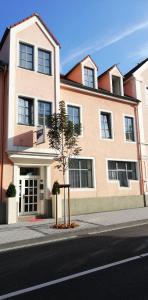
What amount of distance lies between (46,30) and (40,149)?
7330 mm

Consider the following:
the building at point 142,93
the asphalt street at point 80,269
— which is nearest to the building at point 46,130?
the building at point 142,93

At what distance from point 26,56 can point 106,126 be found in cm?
681

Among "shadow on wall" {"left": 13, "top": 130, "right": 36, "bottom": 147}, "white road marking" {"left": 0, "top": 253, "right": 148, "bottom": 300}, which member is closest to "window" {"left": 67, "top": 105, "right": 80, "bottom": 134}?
"shadow on wall" {"left": 13, "top": 130, "right": 36, "bottom": 147}

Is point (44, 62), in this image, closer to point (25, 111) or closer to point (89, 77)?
point (25, 111)

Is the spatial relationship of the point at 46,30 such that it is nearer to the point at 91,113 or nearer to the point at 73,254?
the point at 91,113

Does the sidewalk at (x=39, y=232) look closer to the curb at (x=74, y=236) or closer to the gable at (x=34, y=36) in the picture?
the curb at (x=74, y=236)

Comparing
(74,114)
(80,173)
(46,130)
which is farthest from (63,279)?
(74,114)

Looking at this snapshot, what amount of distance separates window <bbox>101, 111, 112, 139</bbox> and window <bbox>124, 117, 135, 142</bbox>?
1.48 metres

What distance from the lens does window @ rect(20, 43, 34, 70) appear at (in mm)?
14473

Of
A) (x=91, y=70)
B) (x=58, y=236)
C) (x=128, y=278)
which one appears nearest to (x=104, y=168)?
(x=91, y=70)

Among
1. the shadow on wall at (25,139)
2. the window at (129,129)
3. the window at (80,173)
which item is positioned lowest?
the window at (80,173)

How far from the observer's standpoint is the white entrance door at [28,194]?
44.6 feet

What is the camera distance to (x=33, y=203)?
14008 millimetres

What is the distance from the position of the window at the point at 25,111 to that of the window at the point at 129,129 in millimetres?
7434
